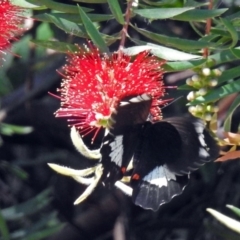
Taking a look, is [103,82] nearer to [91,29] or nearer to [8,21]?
[91,29]

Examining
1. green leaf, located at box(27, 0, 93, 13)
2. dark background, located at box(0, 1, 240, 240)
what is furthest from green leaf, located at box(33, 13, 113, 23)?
dark background, located at box(0, 1, 240, 240)

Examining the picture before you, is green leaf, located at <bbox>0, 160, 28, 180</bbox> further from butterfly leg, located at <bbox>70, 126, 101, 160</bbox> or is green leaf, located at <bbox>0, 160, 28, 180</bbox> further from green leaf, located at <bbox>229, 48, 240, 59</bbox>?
green leaf, located at <bbox>229, 48, 240, 59</bbox>

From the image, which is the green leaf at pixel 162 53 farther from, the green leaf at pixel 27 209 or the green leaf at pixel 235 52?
the green leaf at pixel 27 209

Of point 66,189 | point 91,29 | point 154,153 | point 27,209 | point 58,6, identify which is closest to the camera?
point 91,29

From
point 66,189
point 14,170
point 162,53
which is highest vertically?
point 162,53

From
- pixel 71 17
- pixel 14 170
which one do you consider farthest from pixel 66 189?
pixel 71 17

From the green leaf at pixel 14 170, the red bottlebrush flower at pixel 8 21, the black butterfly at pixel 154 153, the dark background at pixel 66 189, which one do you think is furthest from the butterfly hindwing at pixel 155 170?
the green leaf at pixel 14 170
